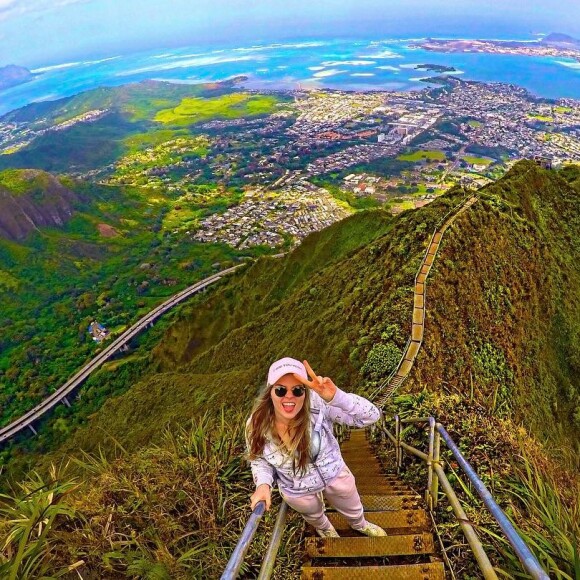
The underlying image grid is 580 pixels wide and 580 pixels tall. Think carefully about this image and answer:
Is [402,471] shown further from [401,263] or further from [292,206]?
[292,206]

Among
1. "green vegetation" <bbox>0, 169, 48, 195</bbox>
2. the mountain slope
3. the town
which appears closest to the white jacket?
the mountain slope

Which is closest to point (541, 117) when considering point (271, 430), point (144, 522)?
point (271, 430)

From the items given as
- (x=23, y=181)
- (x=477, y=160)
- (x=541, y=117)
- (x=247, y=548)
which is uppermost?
(x=247, y=548)

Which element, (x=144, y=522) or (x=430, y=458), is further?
(x=144, y=522)

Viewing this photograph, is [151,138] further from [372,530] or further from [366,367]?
[372,530]

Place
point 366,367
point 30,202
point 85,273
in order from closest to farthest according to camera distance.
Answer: point 366,367, point 85,273, point 30,202

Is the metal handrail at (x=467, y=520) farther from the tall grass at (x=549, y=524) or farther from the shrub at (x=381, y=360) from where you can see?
the shrub at (x=381, y=360)

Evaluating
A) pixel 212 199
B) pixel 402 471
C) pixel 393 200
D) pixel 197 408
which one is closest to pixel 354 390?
pixel 402 471
